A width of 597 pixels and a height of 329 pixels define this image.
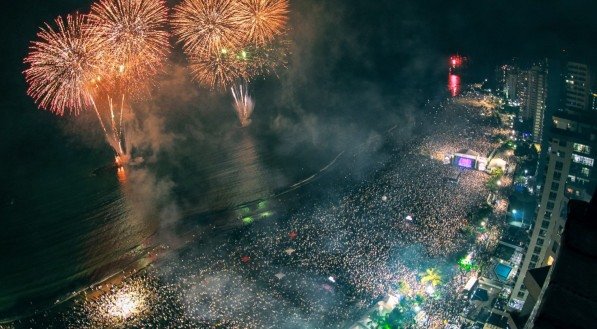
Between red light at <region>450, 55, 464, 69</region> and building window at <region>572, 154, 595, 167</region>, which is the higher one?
red light at <region>450, 55, 464, 69</region>

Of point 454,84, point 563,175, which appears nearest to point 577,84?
point 563,175

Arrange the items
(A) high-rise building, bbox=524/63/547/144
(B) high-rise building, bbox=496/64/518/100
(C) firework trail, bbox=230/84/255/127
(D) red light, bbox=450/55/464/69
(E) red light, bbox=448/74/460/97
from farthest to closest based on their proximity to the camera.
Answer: (D) red light, bbox=450/55/464/69 → (E) red light, bbox=448/74/460/97 → (B) high-rise building, bbox=496/64/518/100 → (C) firework trail, bbox=230/84/255/127 → (A) high-rise building, bbox=524/63/547/144

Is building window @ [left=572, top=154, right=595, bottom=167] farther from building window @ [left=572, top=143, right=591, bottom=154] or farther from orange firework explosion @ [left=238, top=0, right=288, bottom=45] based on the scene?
orange firework explosion @ [left=238, top=0, right=288, bottom=45]

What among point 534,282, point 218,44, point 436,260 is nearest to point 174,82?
point 218,44

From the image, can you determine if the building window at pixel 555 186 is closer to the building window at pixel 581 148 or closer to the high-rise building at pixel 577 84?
the building window at pixel 581 148

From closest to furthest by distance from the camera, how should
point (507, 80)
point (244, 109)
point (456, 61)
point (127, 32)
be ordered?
point (127, 32), point (244, 109), point (507, 80), point (456, 61)

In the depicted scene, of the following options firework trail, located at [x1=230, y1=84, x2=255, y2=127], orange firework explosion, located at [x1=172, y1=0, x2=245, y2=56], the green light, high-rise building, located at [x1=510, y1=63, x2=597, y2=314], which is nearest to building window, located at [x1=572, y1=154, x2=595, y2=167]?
high-rise building, located at [x1=510, y1=63, x2=597, y2=314]

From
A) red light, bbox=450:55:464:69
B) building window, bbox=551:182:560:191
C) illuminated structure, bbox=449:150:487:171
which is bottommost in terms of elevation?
building window, bbox=551:182:560:191

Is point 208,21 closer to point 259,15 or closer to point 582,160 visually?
point 259,15
